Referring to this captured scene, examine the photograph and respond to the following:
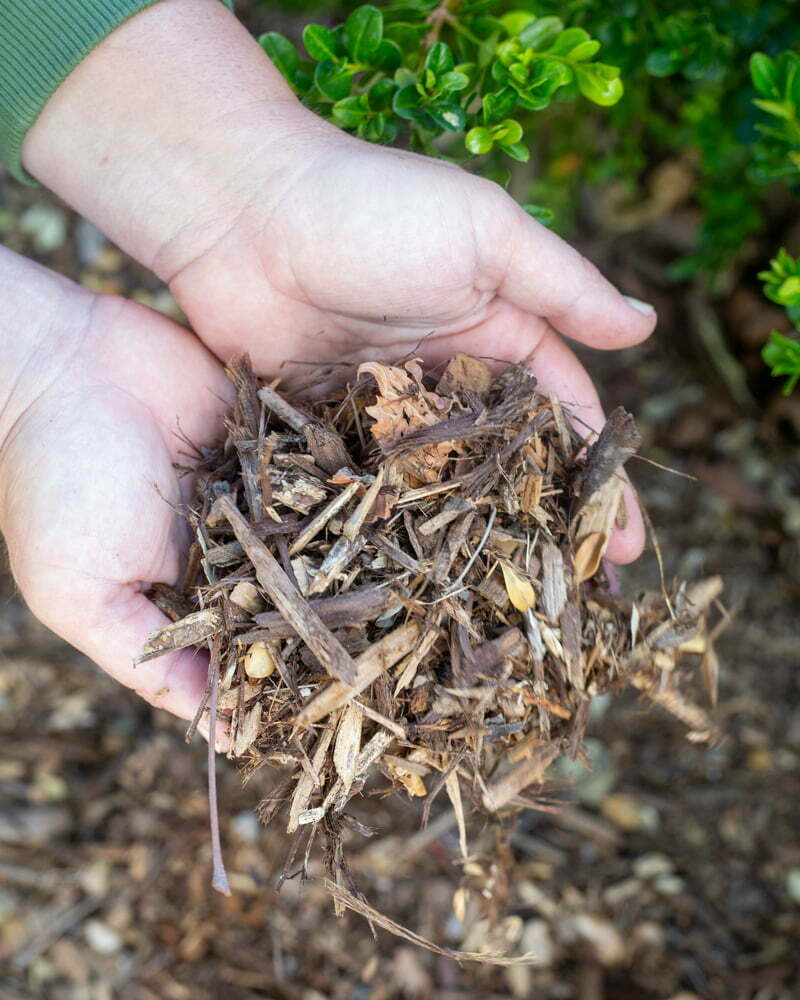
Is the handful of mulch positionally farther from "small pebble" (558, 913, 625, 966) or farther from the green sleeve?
"small pebble" (558, 913, 625, 966)

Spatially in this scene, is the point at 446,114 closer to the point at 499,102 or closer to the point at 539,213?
the point at 499,102

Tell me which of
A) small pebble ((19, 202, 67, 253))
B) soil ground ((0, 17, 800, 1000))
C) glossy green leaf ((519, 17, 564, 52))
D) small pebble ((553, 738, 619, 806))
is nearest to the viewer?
glossy green leaf ((519, 17, 564, 52))

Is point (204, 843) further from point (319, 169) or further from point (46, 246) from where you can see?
point (46, 246)

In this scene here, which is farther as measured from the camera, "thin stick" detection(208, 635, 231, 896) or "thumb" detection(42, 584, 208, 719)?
"thumb" detection(42, 584, 208, 719)

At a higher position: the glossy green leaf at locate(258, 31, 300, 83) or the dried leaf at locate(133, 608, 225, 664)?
the glossy green leaf at locate(258, 31, 300, 83)

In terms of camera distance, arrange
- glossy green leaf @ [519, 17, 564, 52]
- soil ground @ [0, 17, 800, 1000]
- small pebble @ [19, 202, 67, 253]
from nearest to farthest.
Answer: glossy green leaf @ [519, 17, 564, 52] → soil ground @ [0, 17, 800, 1000] → small pebble @ [19, 202, 67, 253]

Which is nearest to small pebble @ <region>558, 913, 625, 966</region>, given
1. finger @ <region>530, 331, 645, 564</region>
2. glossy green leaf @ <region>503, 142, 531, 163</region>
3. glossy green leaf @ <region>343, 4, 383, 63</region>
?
finger @ <region>530, 331, 645, 564</region>

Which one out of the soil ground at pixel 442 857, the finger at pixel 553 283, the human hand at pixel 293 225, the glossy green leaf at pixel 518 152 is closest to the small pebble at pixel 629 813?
the soil ground at pixel 442 857
